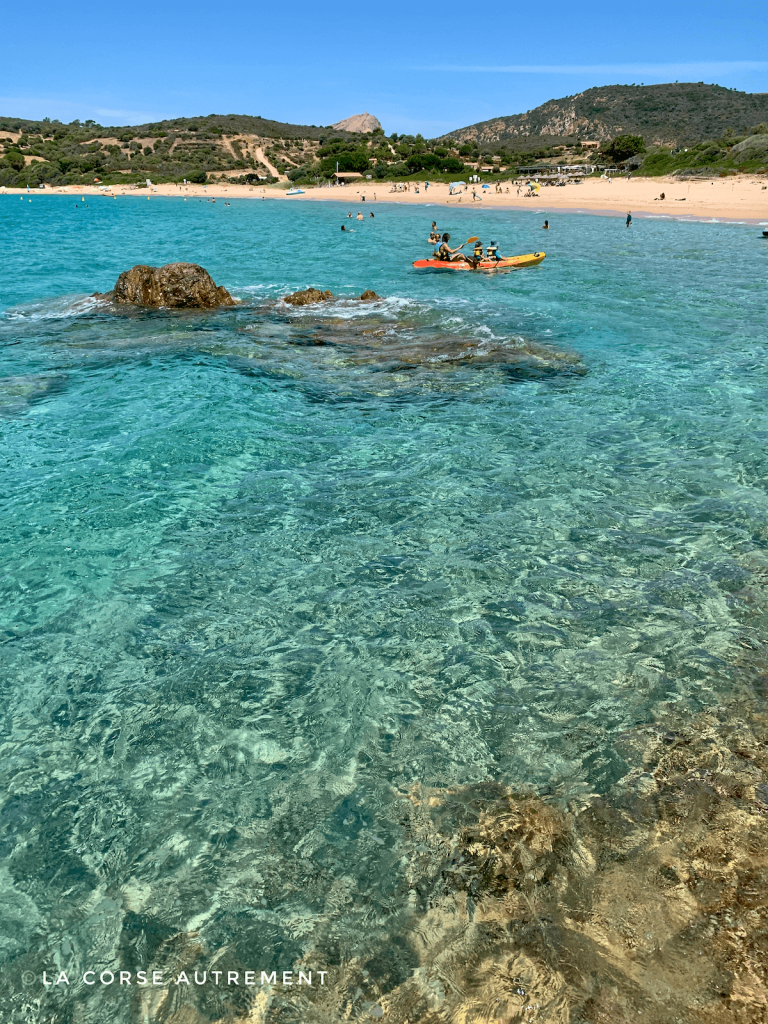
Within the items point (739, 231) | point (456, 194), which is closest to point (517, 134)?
point (456, 194)

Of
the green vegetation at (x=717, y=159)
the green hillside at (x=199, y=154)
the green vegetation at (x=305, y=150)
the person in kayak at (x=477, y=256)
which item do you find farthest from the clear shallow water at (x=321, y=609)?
the green hillside at (x=199, y=154)

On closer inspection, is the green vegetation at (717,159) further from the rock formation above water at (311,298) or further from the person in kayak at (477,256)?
the rock formation above water at (311,298)

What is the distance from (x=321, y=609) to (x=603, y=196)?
3138 inches

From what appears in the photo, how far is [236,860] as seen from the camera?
394 cm

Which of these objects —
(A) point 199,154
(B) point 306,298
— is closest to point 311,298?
(B) point 306,298

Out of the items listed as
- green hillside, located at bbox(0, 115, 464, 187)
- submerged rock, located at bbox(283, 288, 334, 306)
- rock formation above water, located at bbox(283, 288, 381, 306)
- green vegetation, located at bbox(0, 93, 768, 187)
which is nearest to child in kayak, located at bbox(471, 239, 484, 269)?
rock formation above water, located at bbox(283, 288, 381, 306)

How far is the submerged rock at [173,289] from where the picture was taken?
2122cm

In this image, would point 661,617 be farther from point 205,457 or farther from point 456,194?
point 456,194

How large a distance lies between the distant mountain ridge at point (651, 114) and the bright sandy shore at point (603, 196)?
193 ft

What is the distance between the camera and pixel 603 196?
70875 mm

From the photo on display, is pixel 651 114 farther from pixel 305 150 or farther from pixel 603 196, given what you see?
pixel 603 196

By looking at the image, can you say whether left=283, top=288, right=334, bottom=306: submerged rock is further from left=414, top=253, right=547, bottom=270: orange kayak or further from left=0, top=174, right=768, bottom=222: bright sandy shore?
left=0, top=174, right=768, bottom=222: bright sandy shore

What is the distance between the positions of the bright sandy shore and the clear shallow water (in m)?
50.7

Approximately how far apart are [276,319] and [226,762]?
17083mm
